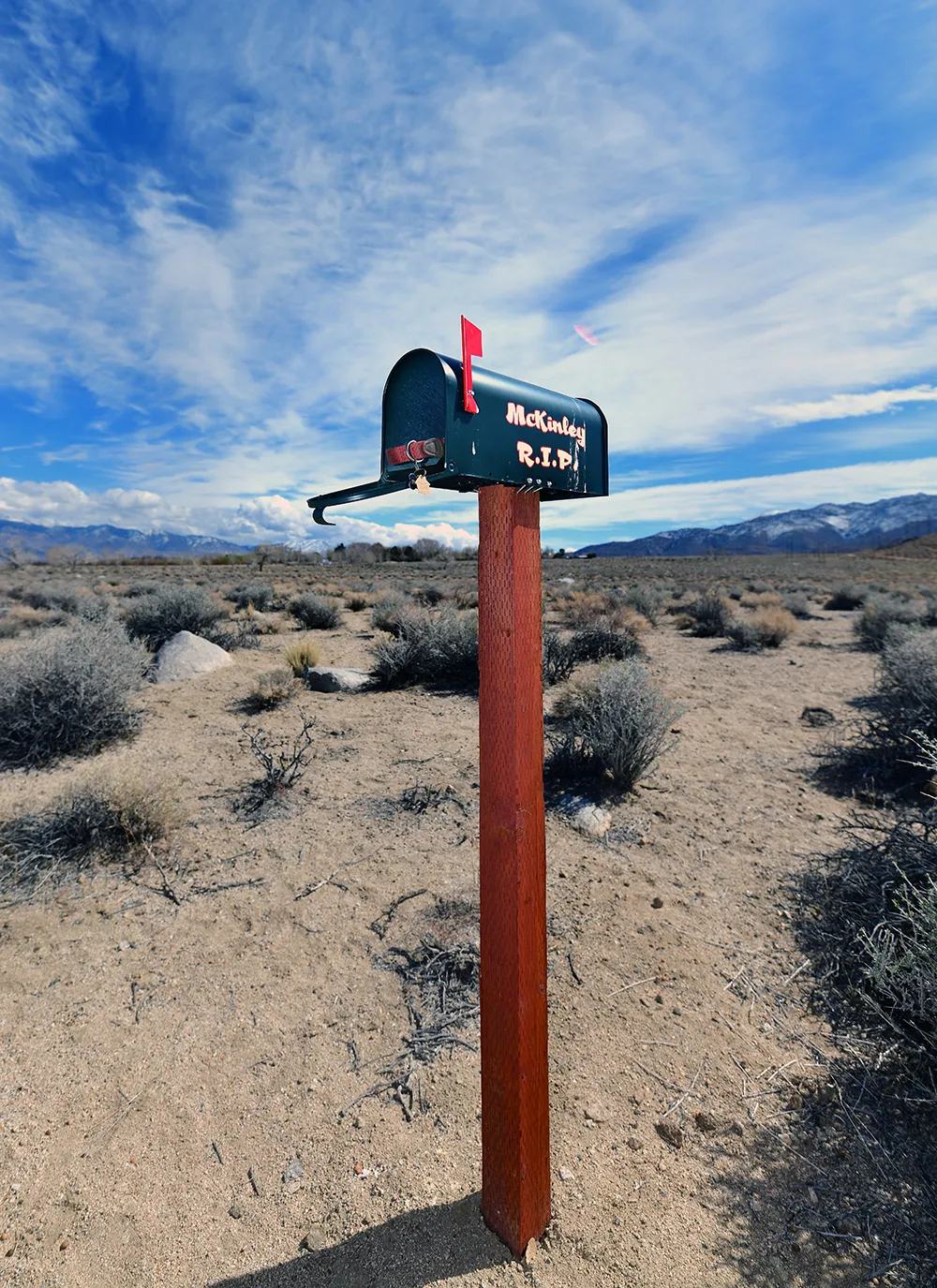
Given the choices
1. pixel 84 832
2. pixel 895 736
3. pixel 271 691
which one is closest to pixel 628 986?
pixel 84 832

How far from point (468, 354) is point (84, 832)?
4.01 metres

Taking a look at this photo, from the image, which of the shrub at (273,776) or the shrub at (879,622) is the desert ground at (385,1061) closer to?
the shrub at (273,776)

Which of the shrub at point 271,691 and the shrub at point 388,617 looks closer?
the shrub at point 271,691

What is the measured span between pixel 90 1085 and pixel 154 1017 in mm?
352

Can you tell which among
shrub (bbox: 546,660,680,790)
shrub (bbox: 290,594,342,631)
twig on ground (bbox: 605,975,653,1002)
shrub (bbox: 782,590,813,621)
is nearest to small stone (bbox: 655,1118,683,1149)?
twig on ground (bbox: 605,975,653,1002)

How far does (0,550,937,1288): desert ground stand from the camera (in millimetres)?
1979

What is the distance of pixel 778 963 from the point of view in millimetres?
3154

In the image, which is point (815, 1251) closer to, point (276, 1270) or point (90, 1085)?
point (276, 1270)

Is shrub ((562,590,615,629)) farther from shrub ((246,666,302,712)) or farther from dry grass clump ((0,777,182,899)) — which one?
dry grass clump ((0,777,182,899))

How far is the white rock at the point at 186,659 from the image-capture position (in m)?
8.31

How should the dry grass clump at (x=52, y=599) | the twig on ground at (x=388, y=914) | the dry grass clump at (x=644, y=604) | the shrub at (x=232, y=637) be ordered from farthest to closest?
the dry grass clump at (x=644, y=604), the dry grass clump at (x=52, y=599), the shrub at (x=232, y=637), the twig on ground at (x=388, y=914)

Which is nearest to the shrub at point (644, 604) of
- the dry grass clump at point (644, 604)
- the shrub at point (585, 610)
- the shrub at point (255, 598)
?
the dry grass clump at point (644, 604)

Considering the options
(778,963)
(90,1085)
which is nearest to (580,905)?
(778,963)

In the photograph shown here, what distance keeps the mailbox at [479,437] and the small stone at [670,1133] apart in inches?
89.7
